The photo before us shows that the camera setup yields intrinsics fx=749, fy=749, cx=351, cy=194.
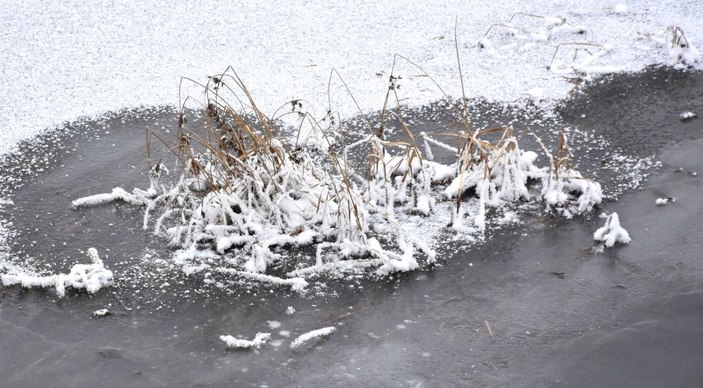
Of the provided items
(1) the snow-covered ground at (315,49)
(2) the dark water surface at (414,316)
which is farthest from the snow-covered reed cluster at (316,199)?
(1) the snow-covered ground at (315,49)

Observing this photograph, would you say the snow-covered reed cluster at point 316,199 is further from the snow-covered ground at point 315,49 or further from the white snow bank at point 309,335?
the snow-covered ground at point 315,49

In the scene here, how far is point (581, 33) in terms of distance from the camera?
4852mm

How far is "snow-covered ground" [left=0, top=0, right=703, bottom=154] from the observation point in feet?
14.4

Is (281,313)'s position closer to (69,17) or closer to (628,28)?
(628,28)

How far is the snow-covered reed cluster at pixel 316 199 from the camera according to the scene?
120 inches

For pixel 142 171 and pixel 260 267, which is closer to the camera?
pixel 260 267

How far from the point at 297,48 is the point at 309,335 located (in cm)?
274

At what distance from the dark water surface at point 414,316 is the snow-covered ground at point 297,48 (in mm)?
1179

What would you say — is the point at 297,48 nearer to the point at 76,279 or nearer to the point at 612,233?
the point at 76,279

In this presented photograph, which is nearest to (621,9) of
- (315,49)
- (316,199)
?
(315,49)

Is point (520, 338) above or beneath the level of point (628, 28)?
beneath

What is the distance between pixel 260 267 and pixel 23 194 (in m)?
→ 1.42

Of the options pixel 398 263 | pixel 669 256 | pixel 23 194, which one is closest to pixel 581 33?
pixel 669 256

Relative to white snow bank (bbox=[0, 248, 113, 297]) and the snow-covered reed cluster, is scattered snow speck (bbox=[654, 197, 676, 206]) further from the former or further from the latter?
white snow bank (bbox=[0, 248, 113, 297])
